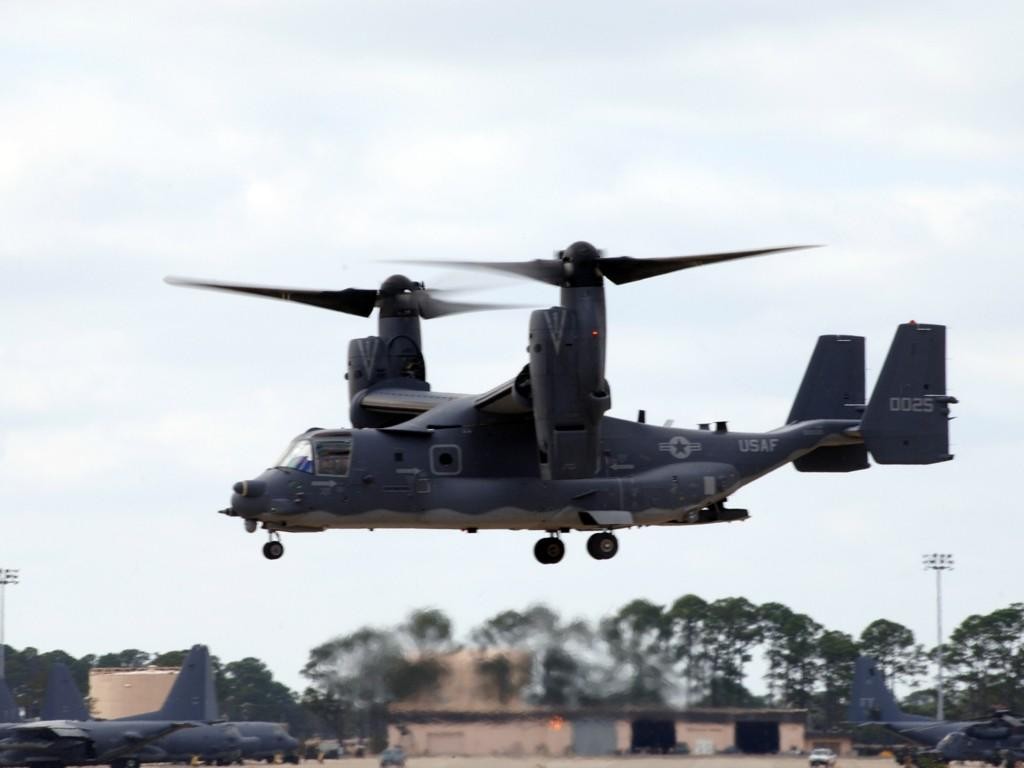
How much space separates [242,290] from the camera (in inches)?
1480

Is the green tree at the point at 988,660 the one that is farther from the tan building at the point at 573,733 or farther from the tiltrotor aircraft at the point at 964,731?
the tan building at the point at 573,733

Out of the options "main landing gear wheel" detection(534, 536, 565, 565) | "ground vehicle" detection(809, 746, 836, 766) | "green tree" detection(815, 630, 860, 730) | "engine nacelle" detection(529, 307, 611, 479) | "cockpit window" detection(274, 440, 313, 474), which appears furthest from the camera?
"green tree" detection(815, 630, 860, 730)

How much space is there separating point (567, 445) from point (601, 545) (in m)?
3.82

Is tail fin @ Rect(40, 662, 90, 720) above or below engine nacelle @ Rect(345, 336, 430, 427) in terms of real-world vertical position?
below

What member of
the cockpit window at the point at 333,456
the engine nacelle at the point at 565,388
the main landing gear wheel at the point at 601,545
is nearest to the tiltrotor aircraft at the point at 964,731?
the main landing gear wheel at the point at 601,545

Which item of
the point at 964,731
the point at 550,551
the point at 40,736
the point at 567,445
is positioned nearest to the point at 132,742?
the point at 40,736

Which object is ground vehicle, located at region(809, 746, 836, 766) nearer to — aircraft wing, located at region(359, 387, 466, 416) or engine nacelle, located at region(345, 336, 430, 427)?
aircraft wing, located at region(359, 387, 466, 416)

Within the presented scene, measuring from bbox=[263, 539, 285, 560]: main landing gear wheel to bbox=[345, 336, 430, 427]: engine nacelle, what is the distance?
17.0ft

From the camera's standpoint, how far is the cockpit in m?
32.9

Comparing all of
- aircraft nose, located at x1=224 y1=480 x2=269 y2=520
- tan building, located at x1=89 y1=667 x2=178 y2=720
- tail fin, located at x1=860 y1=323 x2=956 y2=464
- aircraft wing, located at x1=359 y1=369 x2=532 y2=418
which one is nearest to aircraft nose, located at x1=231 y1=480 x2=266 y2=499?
aircraft nose, located at x1=224 y1=480 x2=269 y2=520

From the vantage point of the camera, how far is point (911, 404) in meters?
36.3

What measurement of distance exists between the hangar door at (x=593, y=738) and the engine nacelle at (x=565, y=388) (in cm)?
441

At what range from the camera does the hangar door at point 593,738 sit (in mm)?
31797

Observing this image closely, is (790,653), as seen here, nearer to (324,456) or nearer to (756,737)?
(756,737)
